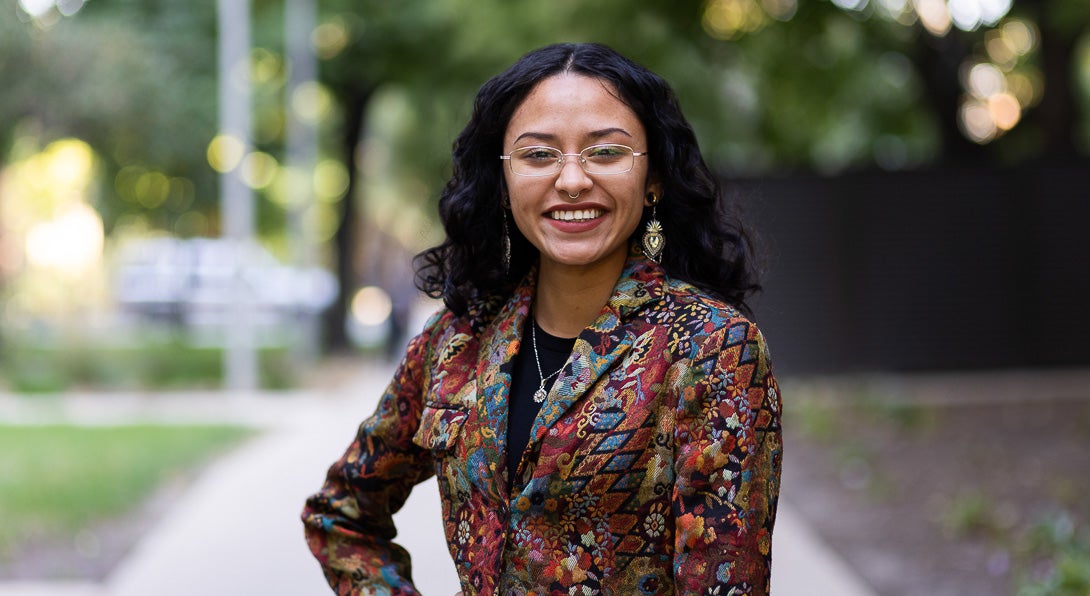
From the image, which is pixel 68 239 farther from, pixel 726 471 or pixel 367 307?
pixel 726 471

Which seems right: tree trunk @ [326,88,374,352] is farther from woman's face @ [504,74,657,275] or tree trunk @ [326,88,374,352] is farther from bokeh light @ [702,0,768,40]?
woman's face @ [504,74,657,275]

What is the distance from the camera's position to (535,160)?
248 centimetres

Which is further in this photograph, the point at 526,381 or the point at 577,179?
the point at 526,381

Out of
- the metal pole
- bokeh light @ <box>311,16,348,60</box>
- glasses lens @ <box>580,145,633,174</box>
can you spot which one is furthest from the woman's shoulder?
bokeh light @ <box>311,16,348,60</box>

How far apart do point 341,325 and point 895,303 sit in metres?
13.8

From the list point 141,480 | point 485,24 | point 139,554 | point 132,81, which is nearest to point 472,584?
point 139,554

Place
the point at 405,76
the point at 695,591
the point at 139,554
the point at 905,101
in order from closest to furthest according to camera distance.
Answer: the point at 695,591 → the point at 139,554 → the point at 905,101 → the point at 405,76

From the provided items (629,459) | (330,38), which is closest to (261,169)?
(330,38)

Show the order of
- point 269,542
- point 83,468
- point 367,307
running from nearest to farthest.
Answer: point 269,542 < point 83,468 < point 367,307

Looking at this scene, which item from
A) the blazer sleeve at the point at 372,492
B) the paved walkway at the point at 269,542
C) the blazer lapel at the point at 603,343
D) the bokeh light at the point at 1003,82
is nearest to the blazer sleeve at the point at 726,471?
the blazer lapel at the point at 603,343

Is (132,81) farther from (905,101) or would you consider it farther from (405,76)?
(905,101)

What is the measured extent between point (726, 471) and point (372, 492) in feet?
2.61

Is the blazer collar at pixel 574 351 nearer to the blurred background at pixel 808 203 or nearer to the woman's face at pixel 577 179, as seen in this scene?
the woman's face at pixel 577 179

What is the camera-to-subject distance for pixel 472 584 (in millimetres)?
2457
